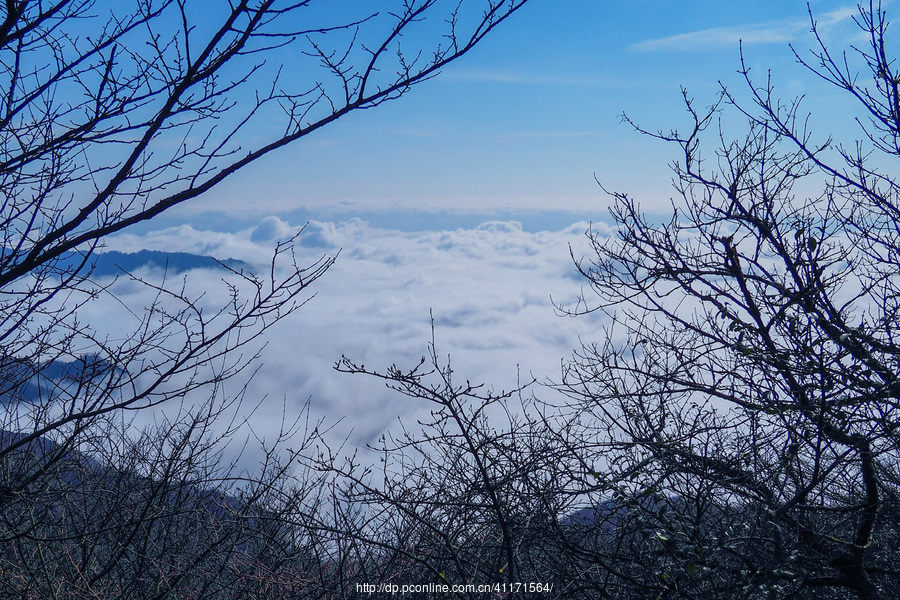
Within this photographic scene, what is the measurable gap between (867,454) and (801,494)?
0.89m

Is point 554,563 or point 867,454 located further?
point 554,563

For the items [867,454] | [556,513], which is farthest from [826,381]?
[556,513]

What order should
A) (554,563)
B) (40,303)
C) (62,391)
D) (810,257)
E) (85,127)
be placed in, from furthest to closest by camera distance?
(810,257)
(554,563)
(62,391)
(40,303)
(85,127)

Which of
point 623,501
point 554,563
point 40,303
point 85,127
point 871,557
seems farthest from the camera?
point 871,557

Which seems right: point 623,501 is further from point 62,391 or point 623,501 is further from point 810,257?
point 62,391

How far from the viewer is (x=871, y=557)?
5.62 m

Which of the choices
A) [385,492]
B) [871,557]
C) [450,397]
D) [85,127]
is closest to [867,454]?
[871,557]

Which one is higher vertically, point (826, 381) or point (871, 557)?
point (826, 381)

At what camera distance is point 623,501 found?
4.59m

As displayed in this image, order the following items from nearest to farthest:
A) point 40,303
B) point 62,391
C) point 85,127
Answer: point 85,127 < point 40,303 < point 62,391

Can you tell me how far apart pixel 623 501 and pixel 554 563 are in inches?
42.4

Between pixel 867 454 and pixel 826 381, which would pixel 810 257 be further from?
pixel 867 454

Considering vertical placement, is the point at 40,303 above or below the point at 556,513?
above

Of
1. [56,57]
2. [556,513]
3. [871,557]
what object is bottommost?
[871,557]
